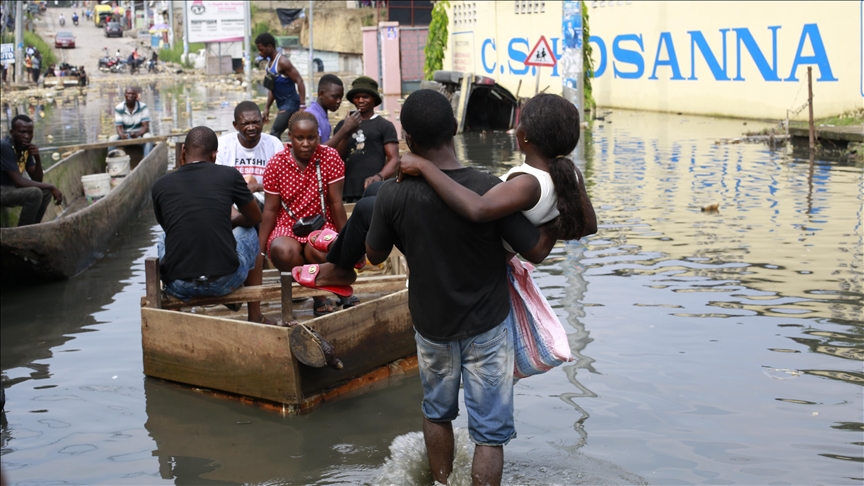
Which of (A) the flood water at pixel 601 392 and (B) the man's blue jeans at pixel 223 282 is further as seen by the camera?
(B) the man's blue jeans at pixel 223 282

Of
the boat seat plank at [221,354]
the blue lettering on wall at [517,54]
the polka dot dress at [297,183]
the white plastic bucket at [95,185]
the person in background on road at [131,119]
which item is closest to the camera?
the boat seat plank at [221,354]

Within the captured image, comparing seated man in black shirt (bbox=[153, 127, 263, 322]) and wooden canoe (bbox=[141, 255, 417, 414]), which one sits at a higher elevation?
seated man in black shirt (bbox=[153, 127, 263, 322])

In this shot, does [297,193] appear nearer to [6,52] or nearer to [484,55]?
[484,55]

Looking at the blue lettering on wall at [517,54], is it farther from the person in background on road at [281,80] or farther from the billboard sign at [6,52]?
the billboard sign at [6,52]

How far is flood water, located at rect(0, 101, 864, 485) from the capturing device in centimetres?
444

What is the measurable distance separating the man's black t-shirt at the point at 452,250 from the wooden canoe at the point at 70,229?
5.20m

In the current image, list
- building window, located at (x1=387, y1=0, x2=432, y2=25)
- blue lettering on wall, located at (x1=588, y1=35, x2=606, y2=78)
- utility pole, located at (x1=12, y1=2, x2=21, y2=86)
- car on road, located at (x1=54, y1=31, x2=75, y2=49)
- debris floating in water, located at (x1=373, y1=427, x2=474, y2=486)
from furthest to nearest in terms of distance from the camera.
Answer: car on road, located at (x1=54, y1=31, x2=75, y2=49) < utility pole, located at (x1=12, y1=2, x2=21, y2=86) < building window, located at (x1=387, y1=0, x2=432, y2=25) < blue lettering on wall, located at (x1=588, y1=35, x2=606, y2=78) < debris floating in water, located at (x1=373, y1=427, x2=474, y2=486)

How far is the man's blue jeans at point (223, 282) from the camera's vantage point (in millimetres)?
5559

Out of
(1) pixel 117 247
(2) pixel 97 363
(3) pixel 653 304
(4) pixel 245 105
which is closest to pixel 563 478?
(3) pixel 653 304

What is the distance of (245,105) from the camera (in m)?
6.90

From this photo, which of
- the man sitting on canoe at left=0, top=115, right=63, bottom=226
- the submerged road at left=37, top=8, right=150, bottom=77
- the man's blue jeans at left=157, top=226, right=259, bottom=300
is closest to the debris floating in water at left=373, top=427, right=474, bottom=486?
the man's blue jeans at left=157, top=226, right=259, bottom=300

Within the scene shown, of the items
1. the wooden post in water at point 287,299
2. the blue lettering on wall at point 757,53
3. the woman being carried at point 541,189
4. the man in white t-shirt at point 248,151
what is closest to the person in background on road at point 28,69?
the blue lettering on wall at point 757,53

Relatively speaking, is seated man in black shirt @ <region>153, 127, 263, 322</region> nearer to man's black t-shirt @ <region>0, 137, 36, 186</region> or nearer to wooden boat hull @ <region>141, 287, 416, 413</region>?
wooden boat hull @ <region>141, 287, 416, 413</region>

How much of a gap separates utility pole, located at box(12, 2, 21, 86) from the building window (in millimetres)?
14481
